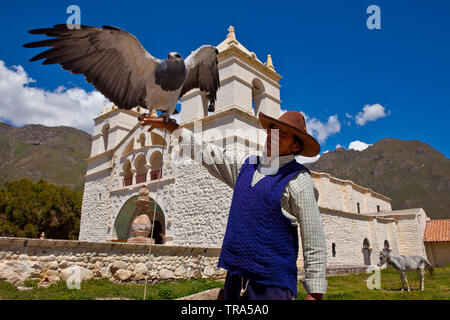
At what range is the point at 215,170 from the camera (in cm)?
224

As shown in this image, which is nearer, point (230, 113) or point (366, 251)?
point (230, 113)

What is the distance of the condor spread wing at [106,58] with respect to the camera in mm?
2131

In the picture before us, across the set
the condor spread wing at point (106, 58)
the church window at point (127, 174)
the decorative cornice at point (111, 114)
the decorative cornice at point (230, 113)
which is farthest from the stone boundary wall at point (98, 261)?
the decorative cornice at point (111, 114)

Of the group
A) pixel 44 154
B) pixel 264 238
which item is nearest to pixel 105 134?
pixel 264 238

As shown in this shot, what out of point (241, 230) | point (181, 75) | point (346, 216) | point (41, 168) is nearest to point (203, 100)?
point (346, 216)

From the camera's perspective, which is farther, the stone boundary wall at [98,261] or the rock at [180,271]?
the rock at [180,271]

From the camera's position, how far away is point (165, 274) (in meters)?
8.74

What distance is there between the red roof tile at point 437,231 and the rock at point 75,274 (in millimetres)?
22853

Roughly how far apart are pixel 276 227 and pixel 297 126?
0.62m

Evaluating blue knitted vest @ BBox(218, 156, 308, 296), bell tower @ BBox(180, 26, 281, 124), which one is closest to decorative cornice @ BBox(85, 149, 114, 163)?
bell tower @ BBox(180, 26, 281, 124)

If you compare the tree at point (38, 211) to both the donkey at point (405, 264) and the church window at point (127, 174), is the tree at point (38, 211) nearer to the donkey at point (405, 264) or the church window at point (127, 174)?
the church window at point (127, 174)

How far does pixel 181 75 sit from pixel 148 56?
0.30 meters

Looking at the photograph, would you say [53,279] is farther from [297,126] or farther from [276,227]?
[297,126]
